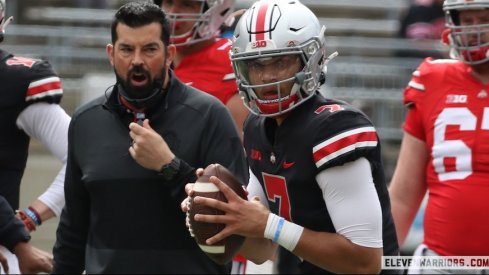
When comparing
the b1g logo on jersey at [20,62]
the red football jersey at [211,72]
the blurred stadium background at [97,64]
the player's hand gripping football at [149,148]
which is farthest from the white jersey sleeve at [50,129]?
the blurred stadium background at [97,64]

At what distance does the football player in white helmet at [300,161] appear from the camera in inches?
160

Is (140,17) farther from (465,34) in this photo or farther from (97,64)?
(97,64)

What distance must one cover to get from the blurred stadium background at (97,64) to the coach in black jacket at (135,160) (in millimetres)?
4372

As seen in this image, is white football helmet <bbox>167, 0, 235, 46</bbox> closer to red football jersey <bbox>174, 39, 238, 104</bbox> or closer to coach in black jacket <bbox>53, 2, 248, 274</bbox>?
red football jersey <bbox>174, 39, 238, 104</bbox>

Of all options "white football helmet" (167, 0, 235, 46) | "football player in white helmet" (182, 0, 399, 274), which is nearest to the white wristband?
"football player in white helmet" (182, 0, 399, 274)

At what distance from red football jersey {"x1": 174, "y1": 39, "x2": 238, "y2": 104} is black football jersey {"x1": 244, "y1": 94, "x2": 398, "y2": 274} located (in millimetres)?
1364

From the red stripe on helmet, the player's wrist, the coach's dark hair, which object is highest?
the red stripe on helmet

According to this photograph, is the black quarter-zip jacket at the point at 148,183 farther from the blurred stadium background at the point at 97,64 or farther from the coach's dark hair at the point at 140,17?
the blurred stadium background at the point at 97,64

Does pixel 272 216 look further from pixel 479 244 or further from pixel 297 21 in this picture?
pixel 479 244

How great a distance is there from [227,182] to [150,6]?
40.3 inches

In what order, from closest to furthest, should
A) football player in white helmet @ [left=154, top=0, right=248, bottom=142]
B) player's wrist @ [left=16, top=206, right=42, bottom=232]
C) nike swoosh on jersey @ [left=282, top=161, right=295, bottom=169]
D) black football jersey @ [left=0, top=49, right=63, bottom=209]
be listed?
nike swoosh on jersey @ [left=282, top=161, right=295, bottom=169]
black football jersey @ [left=0, top=49, right=63, bottom=209]
player's wrist @ [left=16, top=206, right=42, bottom=232]
football player in white helmet @ [left=154, top=0, right=248, bottom=142]

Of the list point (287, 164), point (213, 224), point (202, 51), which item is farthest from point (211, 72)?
point (213, 224)

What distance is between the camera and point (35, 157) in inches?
389

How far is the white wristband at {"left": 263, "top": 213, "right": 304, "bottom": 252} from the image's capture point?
4.00m
